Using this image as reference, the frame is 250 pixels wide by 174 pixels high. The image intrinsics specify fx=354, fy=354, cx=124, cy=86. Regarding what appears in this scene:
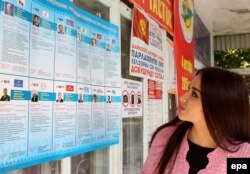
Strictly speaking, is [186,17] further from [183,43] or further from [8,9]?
[8,9]

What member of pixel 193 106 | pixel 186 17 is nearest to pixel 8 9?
pixel 193 106

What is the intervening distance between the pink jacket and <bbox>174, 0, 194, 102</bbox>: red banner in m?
2.04

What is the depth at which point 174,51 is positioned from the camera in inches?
140

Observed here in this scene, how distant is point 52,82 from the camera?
5.08 feet

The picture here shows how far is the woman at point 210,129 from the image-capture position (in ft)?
4.69

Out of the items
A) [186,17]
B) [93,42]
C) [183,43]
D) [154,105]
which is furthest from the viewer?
[186,17]

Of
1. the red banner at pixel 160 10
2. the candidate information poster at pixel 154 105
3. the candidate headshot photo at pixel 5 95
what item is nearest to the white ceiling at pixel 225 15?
the red banner at pixel 160 10

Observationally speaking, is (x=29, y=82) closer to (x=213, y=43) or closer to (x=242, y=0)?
(x=242, y=0)

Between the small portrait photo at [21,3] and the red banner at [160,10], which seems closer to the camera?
the small portrait photo at [21,3]

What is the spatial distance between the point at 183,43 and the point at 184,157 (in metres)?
2.53

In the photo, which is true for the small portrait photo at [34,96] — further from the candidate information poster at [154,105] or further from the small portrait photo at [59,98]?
the candidate information poster at [154,105]

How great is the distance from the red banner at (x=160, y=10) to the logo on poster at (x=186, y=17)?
0.32m

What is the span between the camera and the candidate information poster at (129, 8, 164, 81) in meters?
2.54

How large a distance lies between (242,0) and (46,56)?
4.37 m
